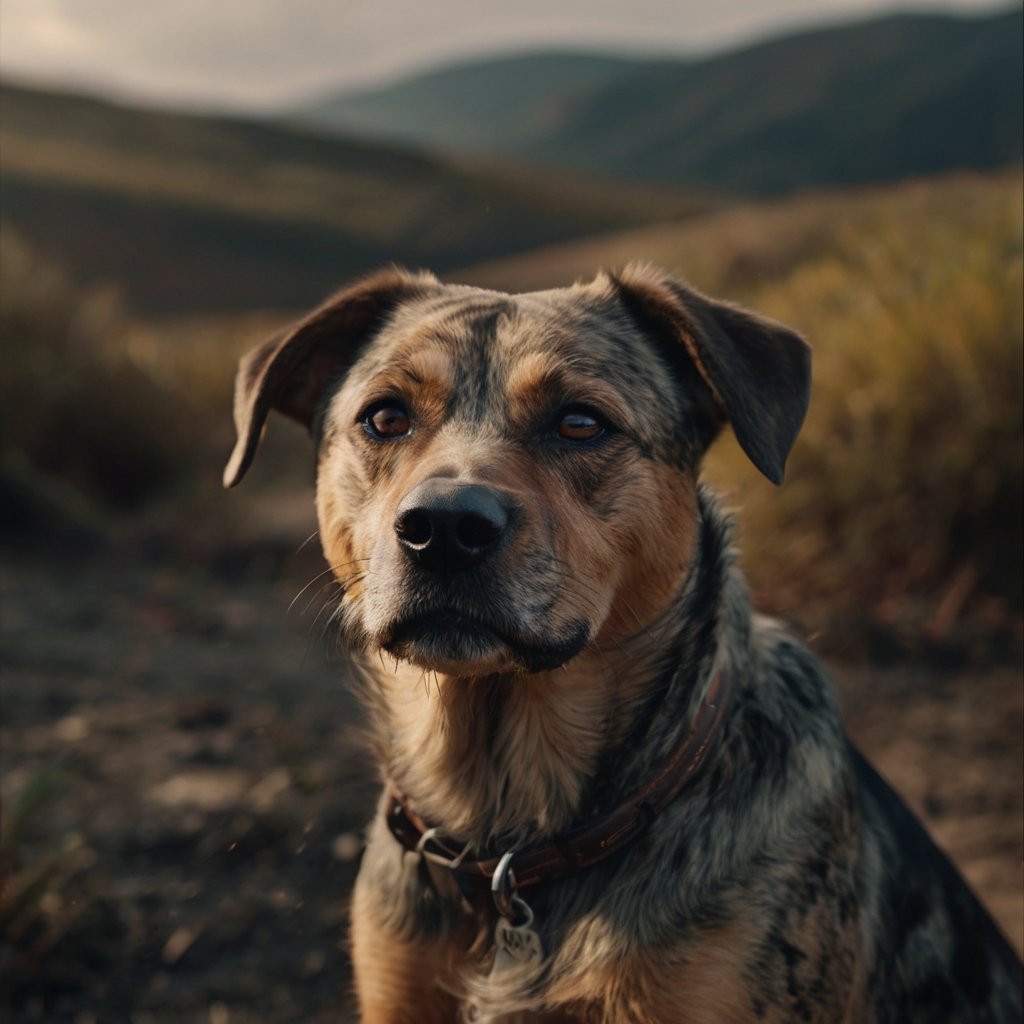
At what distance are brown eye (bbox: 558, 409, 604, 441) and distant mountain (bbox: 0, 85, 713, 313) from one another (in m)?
37.0

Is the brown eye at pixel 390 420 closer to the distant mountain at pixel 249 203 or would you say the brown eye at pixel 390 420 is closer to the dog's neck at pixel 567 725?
the dog's neck at pixel 567 725

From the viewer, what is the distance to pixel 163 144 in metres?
74.9

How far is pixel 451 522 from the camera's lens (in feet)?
7.91

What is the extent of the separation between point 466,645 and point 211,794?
2.58m

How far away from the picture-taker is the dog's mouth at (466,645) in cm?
255

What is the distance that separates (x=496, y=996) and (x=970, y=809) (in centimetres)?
288

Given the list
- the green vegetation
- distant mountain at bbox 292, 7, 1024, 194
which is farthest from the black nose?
distant mountain at bbox 292, 7, 1024, 194

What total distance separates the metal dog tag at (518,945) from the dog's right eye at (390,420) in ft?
3.98

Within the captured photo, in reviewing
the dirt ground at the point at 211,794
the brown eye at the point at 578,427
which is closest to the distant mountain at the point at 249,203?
the dirt ground at the point at 211,794

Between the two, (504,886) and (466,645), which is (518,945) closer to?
(504,886)

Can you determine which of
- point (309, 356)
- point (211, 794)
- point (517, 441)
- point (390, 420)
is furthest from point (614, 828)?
point (211, 794)

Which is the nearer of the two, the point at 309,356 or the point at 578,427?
the point at 578,427

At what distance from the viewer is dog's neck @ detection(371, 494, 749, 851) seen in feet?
9.43

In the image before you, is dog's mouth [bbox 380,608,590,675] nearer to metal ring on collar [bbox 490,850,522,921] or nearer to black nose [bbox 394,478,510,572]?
black nose [bbox 394,478,510,572]
